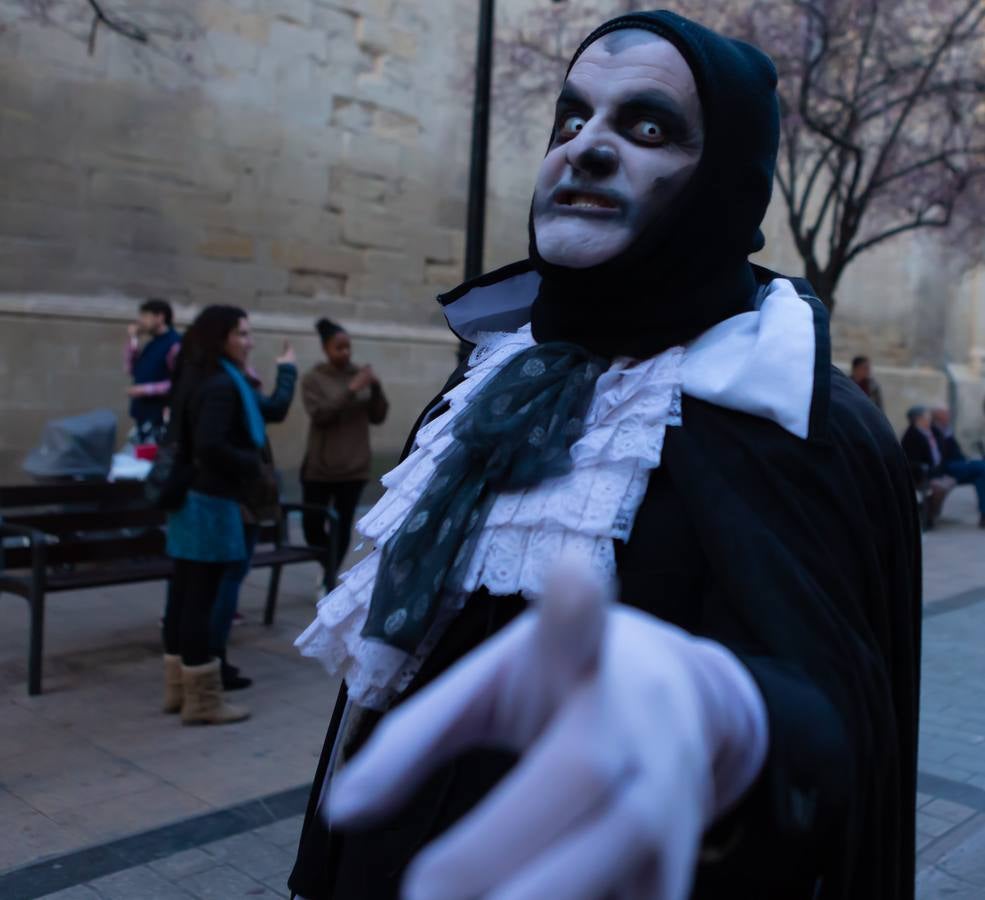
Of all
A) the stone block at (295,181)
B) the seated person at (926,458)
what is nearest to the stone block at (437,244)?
the stone block at (295,181)

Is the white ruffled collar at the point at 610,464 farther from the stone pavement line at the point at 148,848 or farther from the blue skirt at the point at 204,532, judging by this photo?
the blue skirt at the point at 204,532

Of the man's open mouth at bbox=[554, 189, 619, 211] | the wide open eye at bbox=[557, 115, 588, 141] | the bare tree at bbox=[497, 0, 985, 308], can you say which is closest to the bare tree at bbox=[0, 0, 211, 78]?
the bare tree at bbox=[497, 0, 985, 308]

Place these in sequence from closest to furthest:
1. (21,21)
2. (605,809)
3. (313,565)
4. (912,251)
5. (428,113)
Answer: (605,809)
(313,565)
(21,21)
(428,113)
(912,251)

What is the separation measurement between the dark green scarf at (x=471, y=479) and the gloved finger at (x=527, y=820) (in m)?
0.72

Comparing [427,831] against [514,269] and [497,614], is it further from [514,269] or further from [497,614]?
[514,269]

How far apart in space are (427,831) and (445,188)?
11.8 m

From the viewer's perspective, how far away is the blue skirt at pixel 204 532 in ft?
16.0

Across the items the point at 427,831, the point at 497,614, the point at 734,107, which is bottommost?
the point at 427,831

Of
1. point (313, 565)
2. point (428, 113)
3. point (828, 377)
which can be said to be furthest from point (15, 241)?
point (828, 377)

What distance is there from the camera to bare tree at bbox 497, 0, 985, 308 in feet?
34.2

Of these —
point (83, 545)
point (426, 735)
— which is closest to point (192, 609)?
point (83, 545)

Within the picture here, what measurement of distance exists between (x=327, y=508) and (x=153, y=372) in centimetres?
256

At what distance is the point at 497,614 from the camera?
4.94 feet

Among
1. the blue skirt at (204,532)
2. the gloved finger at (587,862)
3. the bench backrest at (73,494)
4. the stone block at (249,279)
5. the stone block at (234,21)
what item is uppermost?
the stone block at (234,21)
